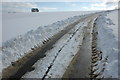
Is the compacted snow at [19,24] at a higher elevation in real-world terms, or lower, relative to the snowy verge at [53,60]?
higher

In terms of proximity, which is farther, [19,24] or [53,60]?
[19,24]

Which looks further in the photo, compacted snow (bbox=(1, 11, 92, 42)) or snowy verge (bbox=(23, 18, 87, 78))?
compacted snow (bbox=(1, 11, 92, 42))

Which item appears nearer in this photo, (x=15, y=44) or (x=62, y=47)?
(x=62, y=47)

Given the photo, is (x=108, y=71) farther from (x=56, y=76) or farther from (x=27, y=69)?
(x=27, y=69)

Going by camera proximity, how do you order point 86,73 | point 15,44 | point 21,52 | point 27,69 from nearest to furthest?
1. point 86,73
2. point 27,69
3. point 21,52
4. point 15,44

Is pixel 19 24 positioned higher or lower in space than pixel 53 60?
higher

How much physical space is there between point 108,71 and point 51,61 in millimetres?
3257

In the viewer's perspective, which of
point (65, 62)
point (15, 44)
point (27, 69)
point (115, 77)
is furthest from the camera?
point (15, 44)

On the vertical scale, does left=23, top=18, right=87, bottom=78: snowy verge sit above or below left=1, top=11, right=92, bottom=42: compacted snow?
below

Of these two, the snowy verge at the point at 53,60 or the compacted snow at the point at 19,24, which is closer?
the snowy verge at the point at 53,60

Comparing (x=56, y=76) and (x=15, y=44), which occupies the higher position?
(x=15, y=44)

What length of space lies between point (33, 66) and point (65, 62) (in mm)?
1545

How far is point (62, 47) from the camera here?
45.9 feet

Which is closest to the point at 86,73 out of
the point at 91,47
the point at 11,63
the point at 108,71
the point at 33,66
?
the point at 108,71
